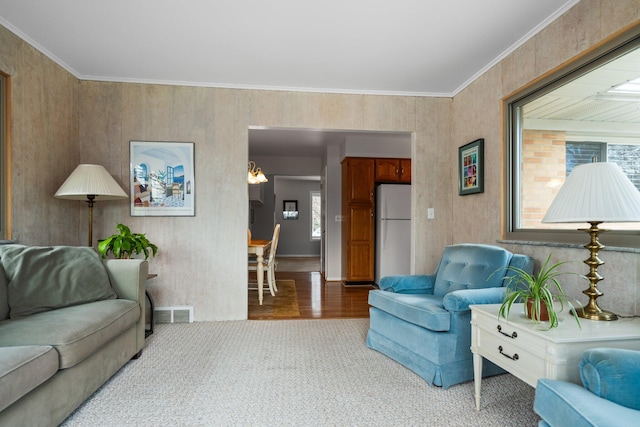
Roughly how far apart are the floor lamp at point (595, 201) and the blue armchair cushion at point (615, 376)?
574mm

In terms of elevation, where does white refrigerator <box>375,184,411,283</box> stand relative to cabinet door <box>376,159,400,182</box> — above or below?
below

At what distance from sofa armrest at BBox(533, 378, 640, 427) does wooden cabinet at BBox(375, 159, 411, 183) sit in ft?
15.9

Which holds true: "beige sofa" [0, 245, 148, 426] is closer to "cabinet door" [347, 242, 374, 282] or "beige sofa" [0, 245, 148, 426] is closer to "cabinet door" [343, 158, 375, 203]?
"cabinet door" [347, 242, 374, 282]

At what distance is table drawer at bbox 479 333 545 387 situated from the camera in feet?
4.98

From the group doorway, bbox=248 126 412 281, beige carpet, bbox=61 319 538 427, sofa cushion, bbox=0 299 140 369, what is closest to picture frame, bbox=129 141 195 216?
beige carpet, bbox=61 319 538 427

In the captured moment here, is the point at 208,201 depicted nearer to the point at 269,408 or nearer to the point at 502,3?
the point at 269,408

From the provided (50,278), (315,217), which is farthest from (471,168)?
(315,217)

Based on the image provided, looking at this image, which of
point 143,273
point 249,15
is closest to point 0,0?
point 249,15

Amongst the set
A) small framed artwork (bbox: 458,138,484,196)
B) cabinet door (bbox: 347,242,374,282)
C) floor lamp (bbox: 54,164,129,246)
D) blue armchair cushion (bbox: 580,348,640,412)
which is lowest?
cabinet door (bbox: 347,242,374,282)

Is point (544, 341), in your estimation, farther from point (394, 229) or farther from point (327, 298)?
point (394, 229)

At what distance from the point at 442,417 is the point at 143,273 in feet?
7.25

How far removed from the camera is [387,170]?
605 cm

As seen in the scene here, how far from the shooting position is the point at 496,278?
2.50m

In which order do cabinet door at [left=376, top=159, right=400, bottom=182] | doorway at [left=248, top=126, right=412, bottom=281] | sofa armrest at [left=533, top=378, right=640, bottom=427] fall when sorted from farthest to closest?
cabinet door at [left=376, top=159, right=400, bottom=182], doorway at [left=248, top=126, right=412, bottom=281], sofa armrest at [left=533, top=378, right=640, bottom=427]
